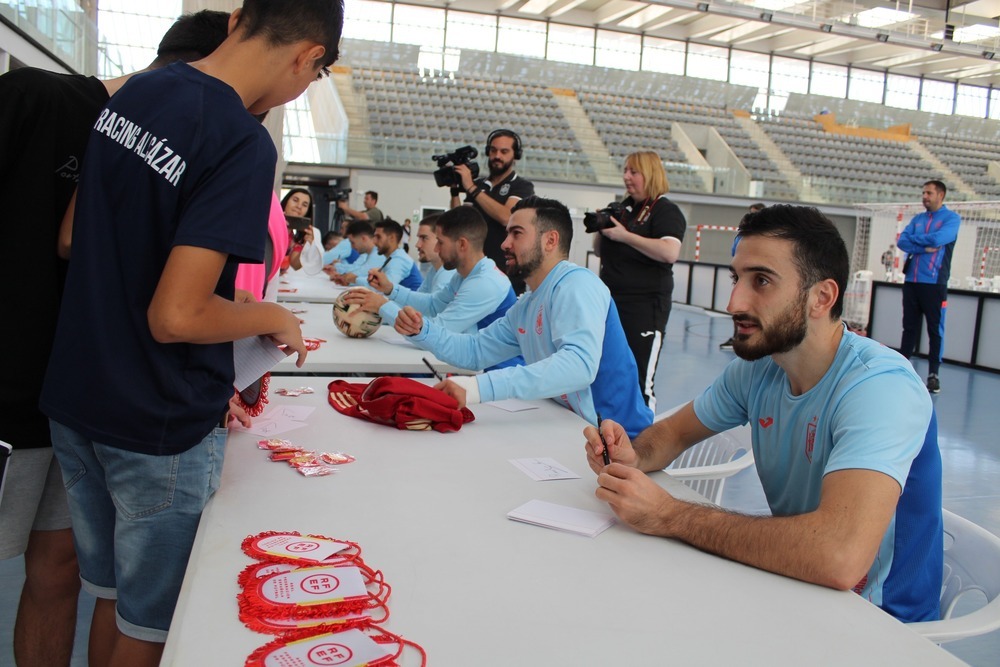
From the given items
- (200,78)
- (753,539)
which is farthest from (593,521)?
(200,78)

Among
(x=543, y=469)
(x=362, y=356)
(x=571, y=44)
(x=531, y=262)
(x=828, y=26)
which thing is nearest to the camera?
(x=543, y=469)

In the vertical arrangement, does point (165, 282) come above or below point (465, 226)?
below

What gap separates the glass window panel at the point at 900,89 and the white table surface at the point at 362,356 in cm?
2395

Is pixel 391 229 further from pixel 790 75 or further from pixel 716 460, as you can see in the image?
pixel 790 75

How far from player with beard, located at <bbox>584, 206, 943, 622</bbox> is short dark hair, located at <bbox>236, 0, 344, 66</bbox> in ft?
2.79

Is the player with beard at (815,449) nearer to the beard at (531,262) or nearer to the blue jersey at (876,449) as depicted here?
the blue jersey at (876,449)

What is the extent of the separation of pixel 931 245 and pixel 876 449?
608 centimetres

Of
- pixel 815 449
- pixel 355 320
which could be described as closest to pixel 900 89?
pixel 355 320

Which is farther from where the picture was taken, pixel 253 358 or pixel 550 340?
pixel 550 340

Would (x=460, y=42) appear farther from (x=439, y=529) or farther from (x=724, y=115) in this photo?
(x=439, y=529)

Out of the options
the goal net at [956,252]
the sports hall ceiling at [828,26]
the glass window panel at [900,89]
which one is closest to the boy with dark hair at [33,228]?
the goal net at [956,252]

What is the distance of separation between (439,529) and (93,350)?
0.58 metres

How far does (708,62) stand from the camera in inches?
867

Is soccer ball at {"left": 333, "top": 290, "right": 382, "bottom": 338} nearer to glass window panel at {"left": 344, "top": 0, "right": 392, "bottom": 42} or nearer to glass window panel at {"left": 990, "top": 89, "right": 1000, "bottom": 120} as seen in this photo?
glass window panel at {"left": 344, "top": 0, "right": 392, "bottom": 42}
